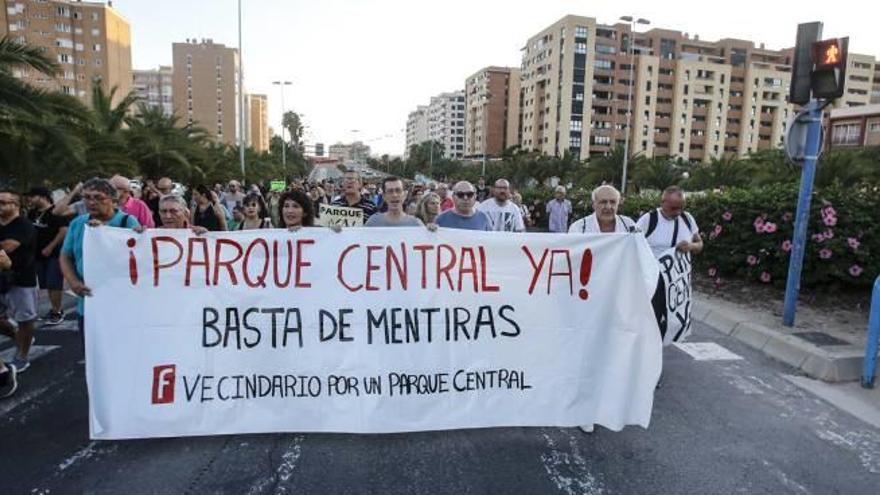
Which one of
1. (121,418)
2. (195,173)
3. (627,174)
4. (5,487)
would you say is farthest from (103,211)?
(627,174)

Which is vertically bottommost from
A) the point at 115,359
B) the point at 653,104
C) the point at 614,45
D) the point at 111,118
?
the point at 115,359

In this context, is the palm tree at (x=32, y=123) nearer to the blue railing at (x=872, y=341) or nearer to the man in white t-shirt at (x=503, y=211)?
the man in white t-shirt at (x=503, y=211)

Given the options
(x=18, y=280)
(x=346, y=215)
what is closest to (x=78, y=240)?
(x=18, y=280)

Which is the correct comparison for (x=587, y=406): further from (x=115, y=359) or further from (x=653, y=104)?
(x=653, y=104)

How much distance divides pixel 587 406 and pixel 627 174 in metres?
38.4

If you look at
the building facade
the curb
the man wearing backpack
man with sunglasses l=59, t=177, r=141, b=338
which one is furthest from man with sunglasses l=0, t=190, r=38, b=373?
the building facade

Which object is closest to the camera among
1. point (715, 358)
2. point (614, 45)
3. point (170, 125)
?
point (715, 358)

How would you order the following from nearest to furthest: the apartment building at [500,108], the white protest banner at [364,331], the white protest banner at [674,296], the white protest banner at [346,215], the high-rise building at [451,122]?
the white protest banner at [364,331] → the white protest banner at [674,296] → the white protest banner at [346,215] → the apartment building at [500,108] → the high-rise building at [451,122]

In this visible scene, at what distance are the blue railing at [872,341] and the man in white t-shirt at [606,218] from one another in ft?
6.91

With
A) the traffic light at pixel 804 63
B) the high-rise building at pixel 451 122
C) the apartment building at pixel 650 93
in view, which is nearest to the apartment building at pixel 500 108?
the apartment building at pixel 650 93

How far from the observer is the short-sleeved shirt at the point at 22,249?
16.4 feet

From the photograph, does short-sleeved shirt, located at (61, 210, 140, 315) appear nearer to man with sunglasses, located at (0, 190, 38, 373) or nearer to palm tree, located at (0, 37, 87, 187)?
man with sunglasses, located at (0, 190, 38, 373)

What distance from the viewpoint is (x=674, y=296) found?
4.83 meters

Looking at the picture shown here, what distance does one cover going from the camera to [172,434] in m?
3.76
